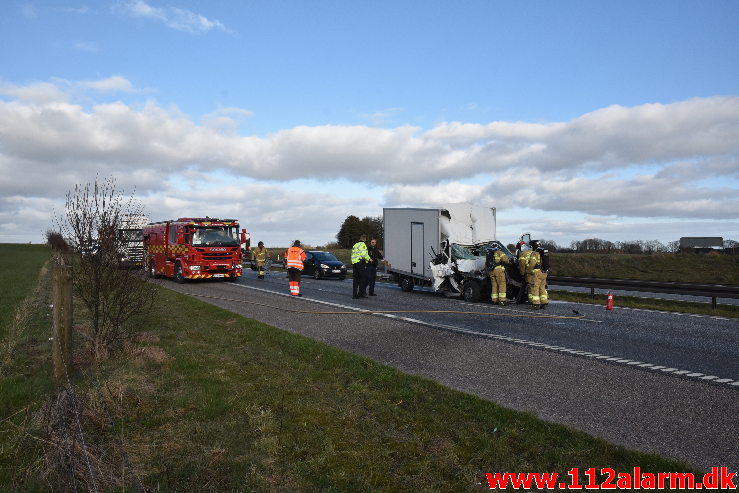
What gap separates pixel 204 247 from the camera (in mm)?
24484

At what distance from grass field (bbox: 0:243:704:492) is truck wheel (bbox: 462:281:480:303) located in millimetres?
9420

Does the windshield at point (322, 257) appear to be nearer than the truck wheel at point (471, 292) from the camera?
No

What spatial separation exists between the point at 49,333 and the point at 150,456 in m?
7.98

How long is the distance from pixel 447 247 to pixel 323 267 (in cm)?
1171

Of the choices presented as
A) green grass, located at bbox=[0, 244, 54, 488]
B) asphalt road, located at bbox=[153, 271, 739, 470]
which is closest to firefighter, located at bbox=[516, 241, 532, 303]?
asphalt road, located at bbox=[153, 271, 739, 470]

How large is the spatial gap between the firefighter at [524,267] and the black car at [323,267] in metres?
13.5

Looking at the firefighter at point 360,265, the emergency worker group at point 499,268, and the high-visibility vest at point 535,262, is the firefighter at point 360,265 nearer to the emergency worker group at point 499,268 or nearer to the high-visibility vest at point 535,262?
the emergency worker group at point 499,268

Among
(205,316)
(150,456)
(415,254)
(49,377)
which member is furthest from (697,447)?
(415,254)

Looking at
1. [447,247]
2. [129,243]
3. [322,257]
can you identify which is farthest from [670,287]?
[322,257]

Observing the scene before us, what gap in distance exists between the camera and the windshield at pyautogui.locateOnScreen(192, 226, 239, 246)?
24328 millimetres

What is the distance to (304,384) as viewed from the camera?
702 cm

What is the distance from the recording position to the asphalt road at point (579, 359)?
5.66 metres

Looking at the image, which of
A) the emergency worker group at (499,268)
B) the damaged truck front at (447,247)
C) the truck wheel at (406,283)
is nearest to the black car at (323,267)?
the truck wheel at (406,283)

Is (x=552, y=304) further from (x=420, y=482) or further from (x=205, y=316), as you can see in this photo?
(x=420, y=482)
